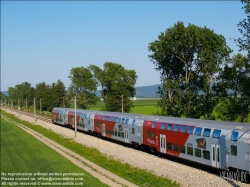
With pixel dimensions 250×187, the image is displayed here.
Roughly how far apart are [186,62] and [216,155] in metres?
26.5

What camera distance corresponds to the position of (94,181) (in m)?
23.2

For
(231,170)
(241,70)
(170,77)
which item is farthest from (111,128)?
(231,170)

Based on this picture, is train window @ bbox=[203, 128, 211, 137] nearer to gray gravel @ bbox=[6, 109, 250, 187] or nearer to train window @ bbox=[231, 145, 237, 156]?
gray gravel @ bbox=[6, 109, 250, 187]

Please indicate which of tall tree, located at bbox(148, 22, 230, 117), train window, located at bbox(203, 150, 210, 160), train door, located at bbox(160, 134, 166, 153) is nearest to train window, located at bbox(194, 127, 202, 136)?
Answer: train window, located at bbox(203, 150, 210, 160)

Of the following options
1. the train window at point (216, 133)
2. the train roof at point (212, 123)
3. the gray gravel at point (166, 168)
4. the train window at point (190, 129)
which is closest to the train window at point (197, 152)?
the gray gravel at point (166, 168)

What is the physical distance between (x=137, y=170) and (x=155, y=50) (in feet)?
89.3

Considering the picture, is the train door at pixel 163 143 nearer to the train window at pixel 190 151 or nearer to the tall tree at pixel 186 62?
the train window at pixel 190 151

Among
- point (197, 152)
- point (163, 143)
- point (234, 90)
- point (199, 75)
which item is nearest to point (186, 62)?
point (199, 75)

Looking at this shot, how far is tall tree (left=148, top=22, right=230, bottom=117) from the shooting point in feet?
152

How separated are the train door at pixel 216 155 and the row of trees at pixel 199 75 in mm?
16676

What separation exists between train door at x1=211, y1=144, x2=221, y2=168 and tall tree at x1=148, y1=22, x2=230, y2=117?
2078 cm

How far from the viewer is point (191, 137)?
27.2m

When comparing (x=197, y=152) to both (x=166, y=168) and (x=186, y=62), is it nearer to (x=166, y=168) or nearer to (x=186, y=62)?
(x=166, y=168)

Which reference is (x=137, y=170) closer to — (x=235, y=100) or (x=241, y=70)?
(x=235, y=100)
